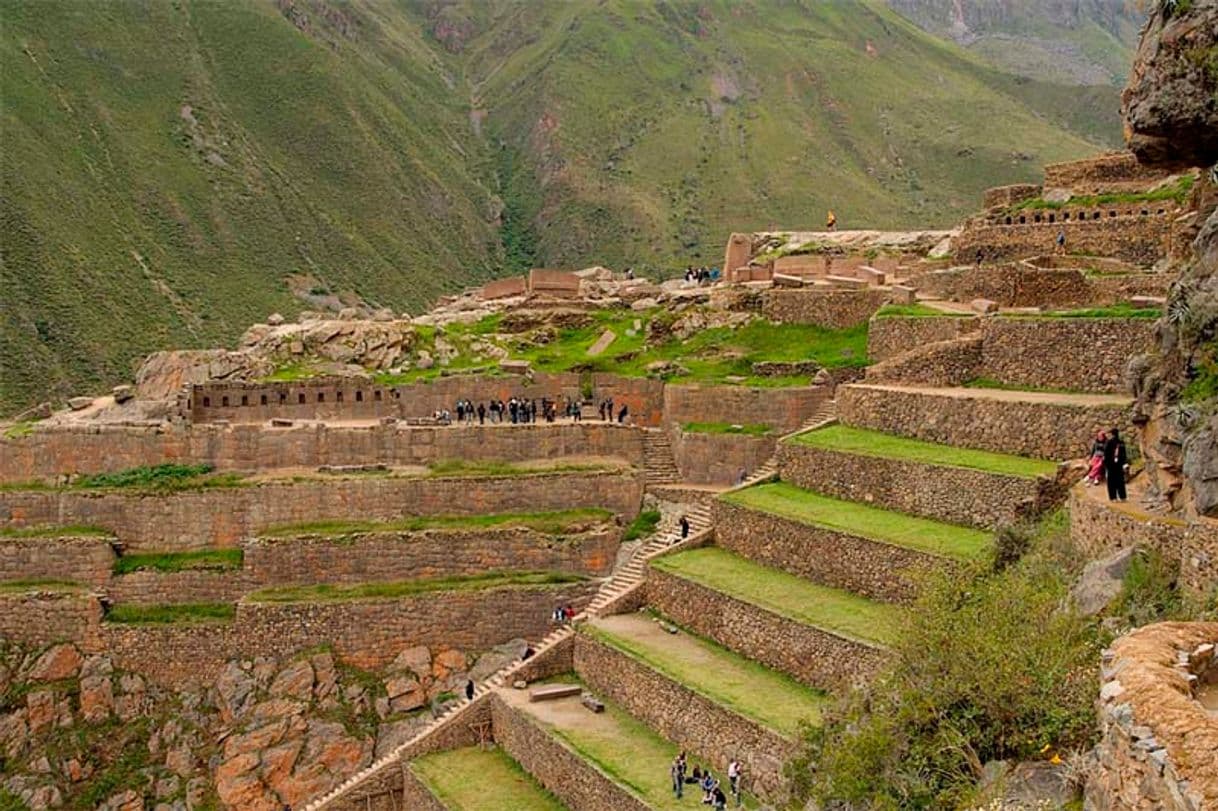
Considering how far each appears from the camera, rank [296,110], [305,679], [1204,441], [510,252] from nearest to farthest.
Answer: [1204,441], [305,679], [296,110], [510,252]

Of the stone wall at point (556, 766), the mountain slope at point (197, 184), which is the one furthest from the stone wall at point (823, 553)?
the mountain slope at point (197, 184)

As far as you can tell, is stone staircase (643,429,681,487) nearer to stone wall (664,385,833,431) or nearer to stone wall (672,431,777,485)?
stone wall (672,431,777,485)

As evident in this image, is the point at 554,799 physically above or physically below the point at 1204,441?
below

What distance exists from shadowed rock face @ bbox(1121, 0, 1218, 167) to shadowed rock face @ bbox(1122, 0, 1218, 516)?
0.01m

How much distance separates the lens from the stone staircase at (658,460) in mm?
31266

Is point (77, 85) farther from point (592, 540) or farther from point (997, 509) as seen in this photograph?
point (997, 509)

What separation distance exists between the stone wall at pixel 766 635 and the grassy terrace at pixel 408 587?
502 cm

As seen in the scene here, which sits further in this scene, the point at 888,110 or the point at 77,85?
the point at 888,110

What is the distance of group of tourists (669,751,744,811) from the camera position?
59.7 ft

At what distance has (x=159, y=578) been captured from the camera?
1148 inches

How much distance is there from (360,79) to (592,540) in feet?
268

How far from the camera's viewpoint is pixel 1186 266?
612 inches

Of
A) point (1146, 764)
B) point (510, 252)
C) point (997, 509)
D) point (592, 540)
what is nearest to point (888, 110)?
point (510, 252)

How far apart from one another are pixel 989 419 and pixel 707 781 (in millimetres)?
8063
